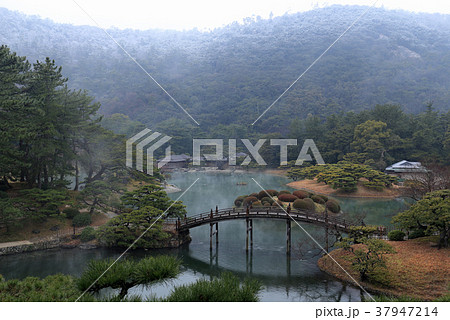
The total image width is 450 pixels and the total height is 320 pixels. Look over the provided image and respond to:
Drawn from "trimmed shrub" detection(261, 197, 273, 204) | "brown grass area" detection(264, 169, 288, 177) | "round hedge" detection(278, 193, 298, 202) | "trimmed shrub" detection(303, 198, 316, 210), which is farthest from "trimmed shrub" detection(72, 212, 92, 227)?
"brown grass area" detection(264, 169, 288, 177)

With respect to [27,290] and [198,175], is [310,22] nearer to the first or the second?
[198,175]

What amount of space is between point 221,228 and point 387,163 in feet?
78.4

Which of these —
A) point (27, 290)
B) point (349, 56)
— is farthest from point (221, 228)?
point (349, 56)

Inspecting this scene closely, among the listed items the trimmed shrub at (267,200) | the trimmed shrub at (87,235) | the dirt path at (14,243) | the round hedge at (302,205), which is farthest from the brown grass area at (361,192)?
the dirt path at (14,243)

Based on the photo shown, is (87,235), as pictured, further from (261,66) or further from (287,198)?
(261,66)

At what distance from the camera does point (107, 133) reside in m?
21.6

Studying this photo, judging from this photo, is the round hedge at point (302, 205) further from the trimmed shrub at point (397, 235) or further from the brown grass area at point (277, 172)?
the brown grass area at point (277, 172)

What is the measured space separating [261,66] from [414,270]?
309 feet

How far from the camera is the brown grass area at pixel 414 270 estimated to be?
33.6 feet

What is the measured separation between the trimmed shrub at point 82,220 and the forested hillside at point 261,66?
154ft

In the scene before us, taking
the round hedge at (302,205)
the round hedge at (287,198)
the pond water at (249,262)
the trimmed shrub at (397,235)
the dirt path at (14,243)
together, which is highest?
the round hedge at (287,198)

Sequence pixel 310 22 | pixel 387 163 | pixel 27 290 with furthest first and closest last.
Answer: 1. pixel 310 22
2. pixel 387 163
3. pixel 27 290

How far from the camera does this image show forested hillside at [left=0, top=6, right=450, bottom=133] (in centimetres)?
7019

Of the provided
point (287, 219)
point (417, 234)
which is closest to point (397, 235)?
point (417, 234)
